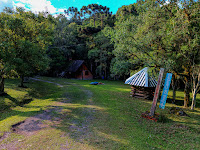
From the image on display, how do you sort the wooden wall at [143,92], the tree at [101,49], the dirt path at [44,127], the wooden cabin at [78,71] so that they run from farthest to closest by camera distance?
the wooden cabin at [78,71], the tree at [101,49], the wooden wall at [143,92], the dirt path at [44,127]

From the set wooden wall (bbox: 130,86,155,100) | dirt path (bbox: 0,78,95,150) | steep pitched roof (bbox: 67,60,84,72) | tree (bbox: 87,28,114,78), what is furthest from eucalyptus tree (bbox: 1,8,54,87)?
tree (bbox: 87,28,114,78)

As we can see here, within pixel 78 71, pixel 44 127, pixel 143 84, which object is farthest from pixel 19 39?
pixel 78 71

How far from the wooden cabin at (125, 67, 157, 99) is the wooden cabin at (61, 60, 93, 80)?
24.1m

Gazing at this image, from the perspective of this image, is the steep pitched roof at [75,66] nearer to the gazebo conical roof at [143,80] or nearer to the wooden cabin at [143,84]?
the wooden cabin at [143,84]

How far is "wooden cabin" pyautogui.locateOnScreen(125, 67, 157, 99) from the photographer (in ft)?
50.8

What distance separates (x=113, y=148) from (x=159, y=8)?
514 inches

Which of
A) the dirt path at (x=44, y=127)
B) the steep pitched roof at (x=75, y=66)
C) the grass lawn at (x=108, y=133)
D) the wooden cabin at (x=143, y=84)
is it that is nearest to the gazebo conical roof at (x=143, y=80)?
the wooden cabin at (x=143, y=84)

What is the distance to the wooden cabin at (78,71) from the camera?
39000 mm

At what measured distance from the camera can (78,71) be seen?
3988 cm

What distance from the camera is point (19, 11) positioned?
15031 mm

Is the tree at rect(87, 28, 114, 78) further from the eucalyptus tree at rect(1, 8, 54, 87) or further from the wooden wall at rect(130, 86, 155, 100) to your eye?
the eucalyptus tree at rect(1, 8, 54, 87)

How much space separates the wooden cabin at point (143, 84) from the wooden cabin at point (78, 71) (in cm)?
2414

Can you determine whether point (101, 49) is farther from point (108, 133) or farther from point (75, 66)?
point (108, 133)

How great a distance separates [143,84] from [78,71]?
27081 mm
